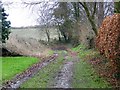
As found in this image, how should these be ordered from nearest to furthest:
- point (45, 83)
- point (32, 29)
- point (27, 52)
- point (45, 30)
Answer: point (45, 83) → point (27, 52) → point (32, 29) → point (45, 30)

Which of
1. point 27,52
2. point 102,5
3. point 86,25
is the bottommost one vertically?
point 27,52

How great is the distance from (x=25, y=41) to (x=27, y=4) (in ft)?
23.8

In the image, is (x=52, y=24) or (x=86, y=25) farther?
(x=52, y=24)

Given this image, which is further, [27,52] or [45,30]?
[45,30]

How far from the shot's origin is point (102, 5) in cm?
2417

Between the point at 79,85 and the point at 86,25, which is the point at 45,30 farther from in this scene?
the point at 79,85

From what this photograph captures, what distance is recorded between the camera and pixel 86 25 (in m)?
30.8

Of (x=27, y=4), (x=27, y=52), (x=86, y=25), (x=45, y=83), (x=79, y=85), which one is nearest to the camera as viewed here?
(x=79, y=85)

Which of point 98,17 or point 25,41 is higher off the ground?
point 98,17

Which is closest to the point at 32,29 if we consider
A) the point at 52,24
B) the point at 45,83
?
the point at 52,24

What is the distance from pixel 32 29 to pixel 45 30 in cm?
481

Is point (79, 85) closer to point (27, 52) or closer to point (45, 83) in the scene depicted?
point (45, 83)

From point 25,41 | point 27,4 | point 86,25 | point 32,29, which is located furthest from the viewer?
point 32,29

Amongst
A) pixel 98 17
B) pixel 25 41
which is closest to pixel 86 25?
pixel 98 17
